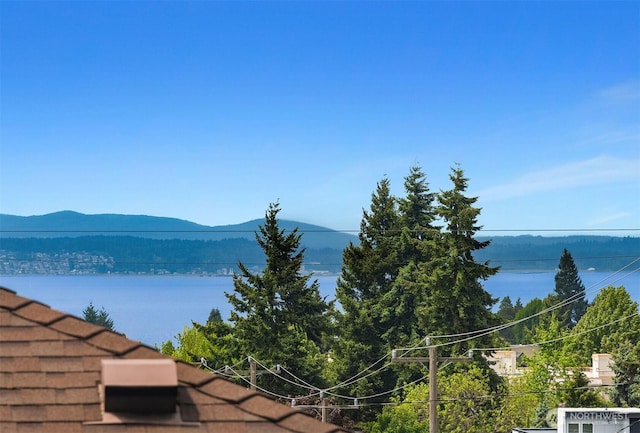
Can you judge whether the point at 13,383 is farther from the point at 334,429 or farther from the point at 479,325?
the point at 479,325

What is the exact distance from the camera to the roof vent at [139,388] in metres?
5.16

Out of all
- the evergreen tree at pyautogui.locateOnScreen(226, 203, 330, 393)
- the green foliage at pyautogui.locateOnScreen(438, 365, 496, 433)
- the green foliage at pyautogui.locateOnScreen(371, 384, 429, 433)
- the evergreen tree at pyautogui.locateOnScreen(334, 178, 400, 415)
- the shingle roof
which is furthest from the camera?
the evergreen tree at pyautogui.locateOnScreen(334, 178, 400, 415)

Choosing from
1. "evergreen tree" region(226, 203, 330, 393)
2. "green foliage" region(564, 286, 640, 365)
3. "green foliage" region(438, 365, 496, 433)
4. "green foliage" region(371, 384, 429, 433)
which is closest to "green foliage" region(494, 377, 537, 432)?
"green foliage" region(438, 365, 496, 433)

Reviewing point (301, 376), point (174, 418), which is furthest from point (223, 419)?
point (301, 376)

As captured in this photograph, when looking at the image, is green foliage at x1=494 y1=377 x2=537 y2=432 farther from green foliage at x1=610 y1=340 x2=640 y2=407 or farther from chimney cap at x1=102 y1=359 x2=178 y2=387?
chimney cap at x1=102 y1=359 x2=178 y2=387

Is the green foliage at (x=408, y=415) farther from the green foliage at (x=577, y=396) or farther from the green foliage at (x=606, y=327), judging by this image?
the green foliage at (x=606, y=327)

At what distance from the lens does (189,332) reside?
79.1 metres

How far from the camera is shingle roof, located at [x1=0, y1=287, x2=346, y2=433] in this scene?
529 centimetres

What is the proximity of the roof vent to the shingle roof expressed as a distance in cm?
9

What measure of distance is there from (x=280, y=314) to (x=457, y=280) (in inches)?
430

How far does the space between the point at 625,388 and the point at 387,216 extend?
20.3m

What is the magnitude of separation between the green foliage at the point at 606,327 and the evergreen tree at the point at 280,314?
93.2ft

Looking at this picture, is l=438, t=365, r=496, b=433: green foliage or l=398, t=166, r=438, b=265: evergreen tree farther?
l=398, t=166, r=438, b=265: evergreen tree

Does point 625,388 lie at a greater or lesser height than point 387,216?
lesser
